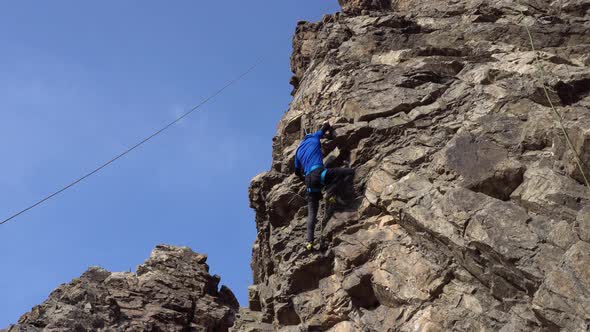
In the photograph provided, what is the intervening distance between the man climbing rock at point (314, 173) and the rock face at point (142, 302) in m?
8.87

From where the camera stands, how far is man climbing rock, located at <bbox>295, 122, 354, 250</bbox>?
1423 cm

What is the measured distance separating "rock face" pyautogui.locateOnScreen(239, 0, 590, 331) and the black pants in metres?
0.37

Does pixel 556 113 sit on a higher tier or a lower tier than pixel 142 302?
lower

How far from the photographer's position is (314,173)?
46.9 ft

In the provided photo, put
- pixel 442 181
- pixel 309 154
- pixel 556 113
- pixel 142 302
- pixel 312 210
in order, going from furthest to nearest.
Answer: pixel 142 302 → pixel 309 154 → pixel 312 210 → pixel 442 181 → pixel 556 113

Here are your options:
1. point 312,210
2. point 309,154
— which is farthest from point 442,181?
point 309,154

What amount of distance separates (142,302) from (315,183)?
10.1m

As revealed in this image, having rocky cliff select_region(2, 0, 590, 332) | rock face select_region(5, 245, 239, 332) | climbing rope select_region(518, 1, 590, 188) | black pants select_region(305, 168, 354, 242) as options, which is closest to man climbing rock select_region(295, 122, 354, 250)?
black pants select_region(305, 168, 354, 242)

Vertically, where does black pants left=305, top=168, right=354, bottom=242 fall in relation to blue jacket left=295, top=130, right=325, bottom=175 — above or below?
below

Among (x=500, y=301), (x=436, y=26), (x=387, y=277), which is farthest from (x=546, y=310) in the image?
(x=436, y=26)

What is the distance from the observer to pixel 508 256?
34.7 ft

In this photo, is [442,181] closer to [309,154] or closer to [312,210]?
[312,210]

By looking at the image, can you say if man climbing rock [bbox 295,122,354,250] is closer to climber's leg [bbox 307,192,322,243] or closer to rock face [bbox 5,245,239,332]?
climber's leg [bbox 307,192,322,243]

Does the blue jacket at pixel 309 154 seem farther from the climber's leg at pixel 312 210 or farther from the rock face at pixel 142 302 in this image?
the rock face at pixel 142 302
